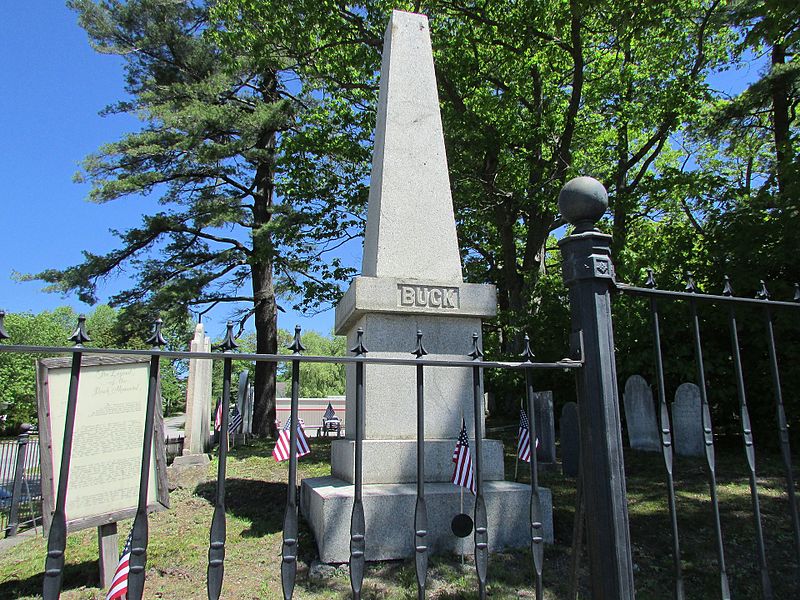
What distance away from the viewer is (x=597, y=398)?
2164 millimetres

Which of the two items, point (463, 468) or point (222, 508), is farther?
point (463, 468)

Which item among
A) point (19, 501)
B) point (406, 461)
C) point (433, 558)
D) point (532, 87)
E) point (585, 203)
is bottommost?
point (19, 501)

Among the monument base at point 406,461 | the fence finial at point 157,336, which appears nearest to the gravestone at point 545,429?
the monument base at point 406,461

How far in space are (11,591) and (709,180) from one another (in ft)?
46.9

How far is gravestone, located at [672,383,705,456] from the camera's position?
8539 millimetres

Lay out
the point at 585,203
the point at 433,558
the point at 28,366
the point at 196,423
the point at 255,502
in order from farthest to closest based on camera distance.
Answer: the point at 28,366, the point at 196,423, the point at 255,502, the point at 433,558, the point at 585,203

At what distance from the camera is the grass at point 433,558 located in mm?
3654

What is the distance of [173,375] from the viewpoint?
140ft

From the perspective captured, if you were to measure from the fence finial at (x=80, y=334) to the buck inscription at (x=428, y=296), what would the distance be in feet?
11.2

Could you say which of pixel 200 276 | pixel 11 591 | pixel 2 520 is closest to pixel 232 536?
pixel 11 591

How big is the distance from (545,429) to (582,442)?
24.2 ft

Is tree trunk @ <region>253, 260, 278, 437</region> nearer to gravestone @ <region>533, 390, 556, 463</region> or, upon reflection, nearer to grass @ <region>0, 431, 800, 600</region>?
gravestone @ <region>533, 390, 556, 463</region>

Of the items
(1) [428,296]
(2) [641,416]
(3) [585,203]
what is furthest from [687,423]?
(3) [585,203]

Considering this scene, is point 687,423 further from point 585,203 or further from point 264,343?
point 264,343
